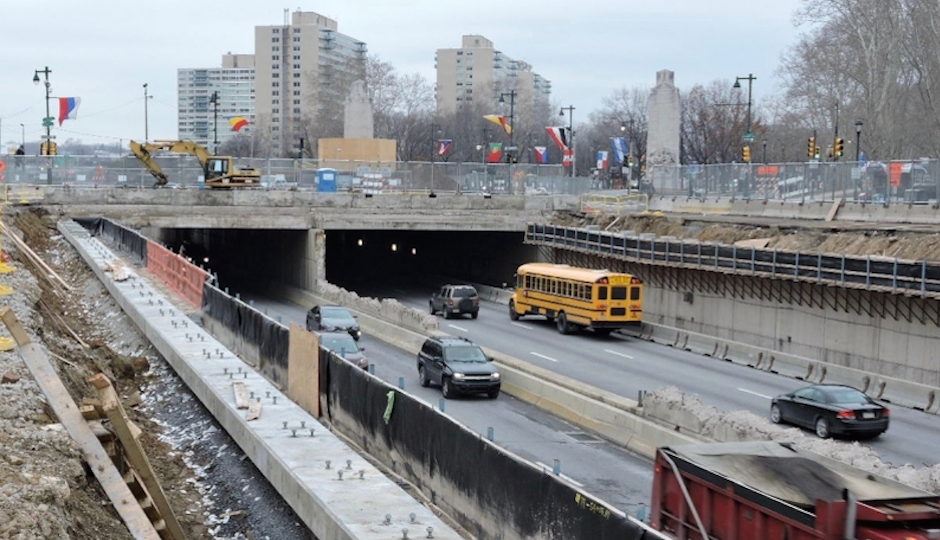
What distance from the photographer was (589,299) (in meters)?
46.6

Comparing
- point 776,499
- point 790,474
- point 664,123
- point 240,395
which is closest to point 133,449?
point 240,395

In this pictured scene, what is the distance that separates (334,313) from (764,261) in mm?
17444

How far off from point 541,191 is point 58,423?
63049 millimetres

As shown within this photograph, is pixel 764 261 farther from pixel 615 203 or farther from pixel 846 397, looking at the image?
pixel 615 203

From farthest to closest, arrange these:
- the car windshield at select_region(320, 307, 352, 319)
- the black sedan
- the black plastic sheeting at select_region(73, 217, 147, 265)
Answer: the car windshield at select_region(320, 307, 352, 319) < the black plastic sheeting at select_region(73, 217, 147, 265) < the black sedan

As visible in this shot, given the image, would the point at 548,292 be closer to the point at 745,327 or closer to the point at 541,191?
the point at 745,327

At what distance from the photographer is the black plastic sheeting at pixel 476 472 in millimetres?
10469

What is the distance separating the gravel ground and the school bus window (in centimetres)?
2237

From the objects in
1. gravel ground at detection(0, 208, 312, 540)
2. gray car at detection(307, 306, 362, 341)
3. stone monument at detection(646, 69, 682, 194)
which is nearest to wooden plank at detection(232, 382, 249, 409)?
gravel ground at detection(0, 208, 312, 540)

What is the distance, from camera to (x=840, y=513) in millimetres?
11367

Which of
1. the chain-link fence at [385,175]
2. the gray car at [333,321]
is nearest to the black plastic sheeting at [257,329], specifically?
the gray car at [333,321]

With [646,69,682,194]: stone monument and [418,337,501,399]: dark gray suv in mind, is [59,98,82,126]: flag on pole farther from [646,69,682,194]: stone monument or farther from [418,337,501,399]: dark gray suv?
[418,337,501,399]: dark gray suv

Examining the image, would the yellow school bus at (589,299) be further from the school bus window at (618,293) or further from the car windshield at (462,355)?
the car windshield at (462,355)

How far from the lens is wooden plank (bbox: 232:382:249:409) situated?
1684 centimetres
